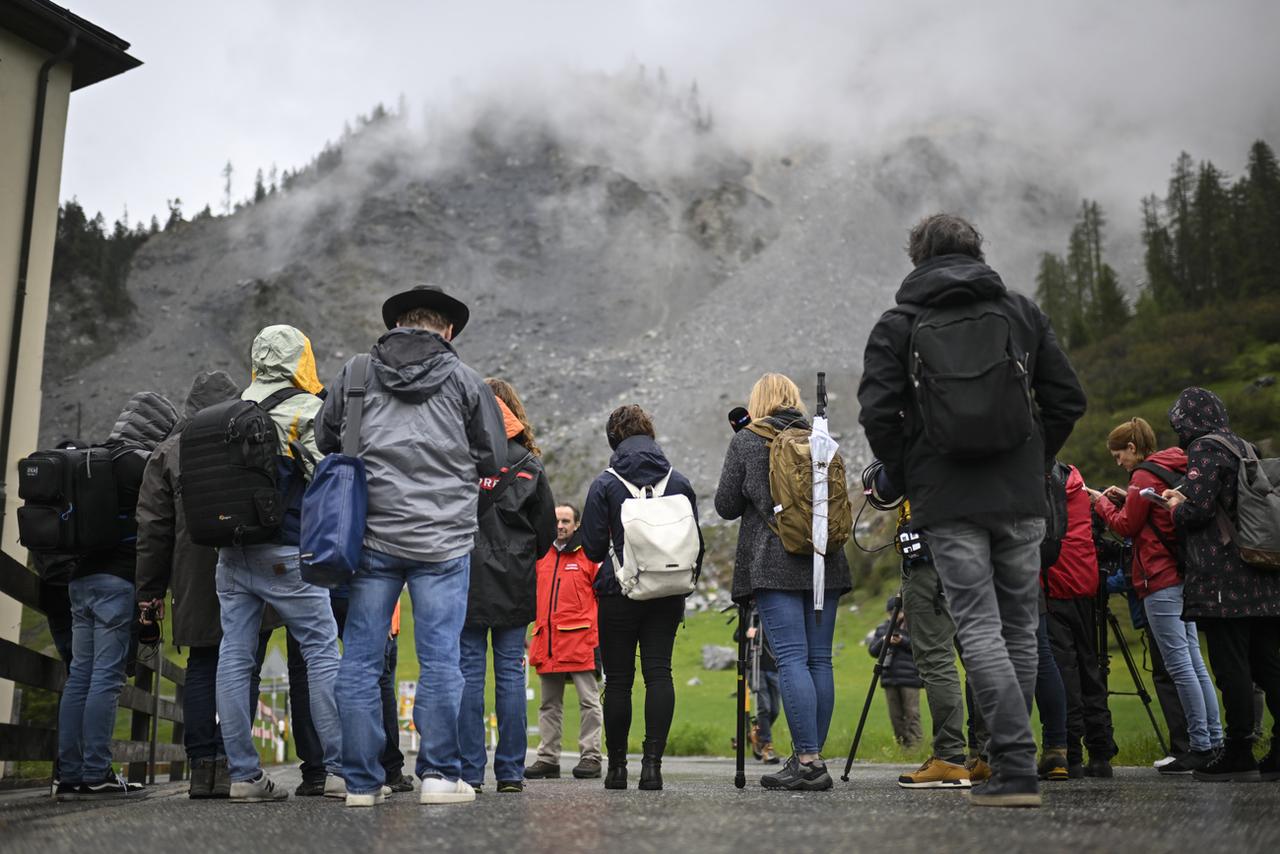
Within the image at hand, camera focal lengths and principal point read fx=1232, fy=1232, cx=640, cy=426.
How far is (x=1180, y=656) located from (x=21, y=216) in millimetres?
10593

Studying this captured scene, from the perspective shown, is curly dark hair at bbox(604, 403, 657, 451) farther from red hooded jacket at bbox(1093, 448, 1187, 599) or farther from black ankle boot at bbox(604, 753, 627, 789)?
red hooded jacket at bbox(1093, 448, 1187, 599)

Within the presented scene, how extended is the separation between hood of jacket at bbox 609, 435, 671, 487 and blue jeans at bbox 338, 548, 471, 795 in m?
1.75

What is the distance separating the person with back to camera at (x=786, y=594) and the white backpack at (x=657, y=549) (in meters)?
0.26

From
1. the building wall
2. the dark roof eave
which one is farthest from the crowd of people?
the dark roof eave

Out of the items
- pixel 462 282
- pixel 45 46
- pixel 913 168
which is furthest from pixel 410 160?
pixel 45 46

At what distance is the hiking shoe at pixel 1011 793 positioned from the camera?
442 cm

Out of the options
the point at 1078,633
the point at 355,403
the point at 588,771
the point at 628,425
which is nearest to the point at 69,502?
the point at 355,403

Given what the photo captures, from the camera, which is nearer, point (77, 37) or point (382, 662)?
point (382, 662)

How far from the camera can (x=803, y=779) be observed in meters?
6.25

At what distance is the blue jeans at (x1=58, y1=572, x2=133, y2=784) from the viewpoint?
668cm

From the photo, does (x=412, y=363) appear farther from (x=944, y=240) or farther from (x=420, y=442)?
(x=944, y=240)

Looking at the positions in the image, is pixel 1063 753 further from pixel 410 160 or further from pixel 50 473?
pixel 410 160

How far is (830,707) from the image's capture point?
6836 millimetres

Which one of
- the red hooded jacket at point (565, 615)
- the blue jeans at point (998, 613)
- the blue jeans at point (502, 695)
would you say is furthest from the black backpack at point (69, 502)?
the blue jeans at point (998, 613)
